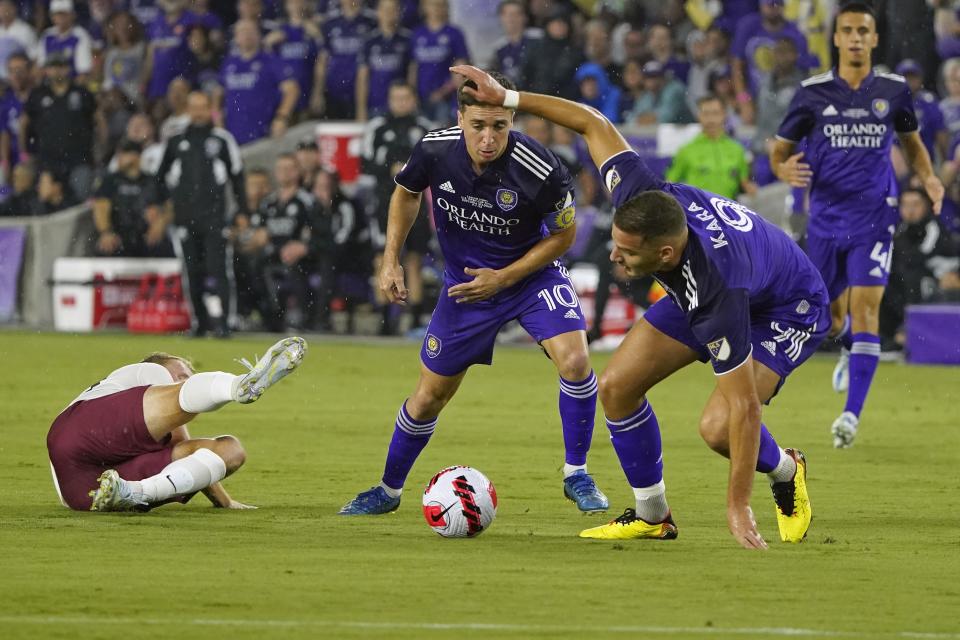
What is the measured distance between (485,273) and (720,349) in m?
1.99

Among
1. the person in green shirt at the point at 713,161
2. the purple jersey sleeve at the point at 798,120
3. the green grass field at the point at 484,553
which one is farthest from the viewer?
the person in green shirt at the point at 713,161

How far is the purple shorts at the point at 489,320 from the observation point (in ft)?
27.9

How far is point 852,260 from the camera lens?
39.9ft

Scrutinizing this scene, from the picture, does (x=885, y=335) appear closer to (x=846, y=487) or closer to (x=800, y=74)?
(x=800, y=74)

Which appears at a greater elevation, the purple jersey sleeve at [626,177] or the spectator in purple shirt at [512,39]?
Answer: the purple jersey sleeve at [626,177]

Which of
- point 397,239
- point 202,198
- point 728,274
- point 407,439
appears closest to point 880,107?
point 397,239

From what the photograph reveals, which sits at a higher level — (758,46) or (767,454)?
(758,46)

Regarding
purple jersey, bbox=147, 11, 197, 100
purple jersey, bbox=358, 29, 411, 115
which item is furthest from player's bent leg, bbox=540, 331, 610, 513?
purple jersey, bbox=147, 11, 197, 100

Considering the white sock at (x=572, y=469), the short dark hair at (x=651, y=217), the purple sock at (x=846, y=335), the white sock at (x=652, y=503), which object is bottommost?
the purple sock at (x=846, y=335)

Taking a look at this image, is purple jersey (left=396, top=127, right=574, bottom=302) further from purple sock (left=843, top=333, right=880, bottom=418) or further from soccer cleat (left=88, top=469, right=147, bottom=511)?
purple sock (left=843, top=333, right=880, bottom=418)

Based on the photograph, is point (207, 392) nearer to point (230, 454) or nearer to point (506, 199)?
point (230, 454)

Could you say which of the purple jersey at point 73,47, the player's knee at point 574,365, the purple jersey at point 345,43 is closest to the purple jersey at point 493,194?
the player's knee at point 574,365

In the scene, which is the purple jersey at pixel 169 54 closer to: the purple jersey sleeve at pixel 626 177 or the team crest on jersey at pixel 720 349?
the purple jersey sleeve at pixel 626 177

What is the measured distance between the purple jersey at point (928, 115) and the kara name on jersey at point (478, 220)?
10408mm
